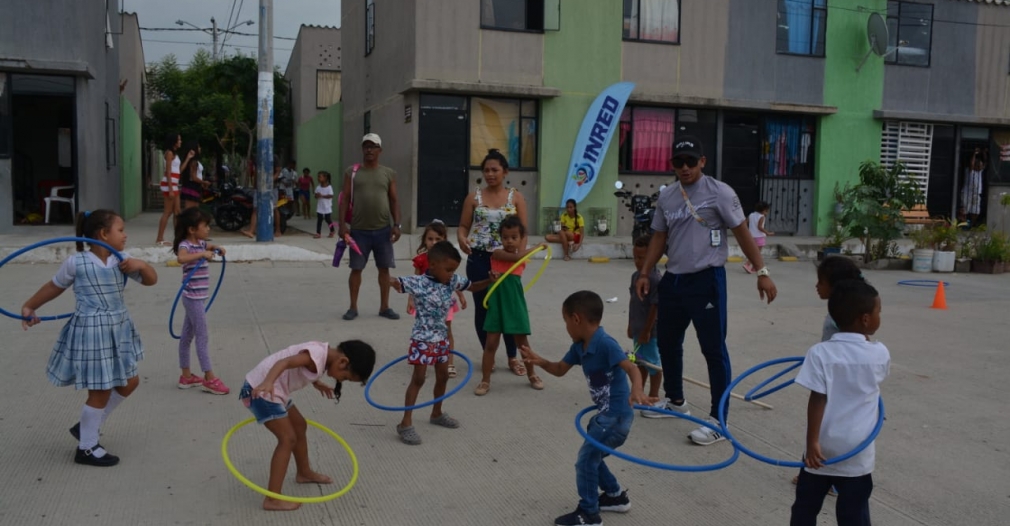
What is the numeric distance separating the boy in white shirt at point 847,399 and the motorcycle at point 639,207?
11.8 m

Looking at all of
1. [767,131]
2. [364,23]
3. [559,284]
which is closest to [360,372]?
[559,284]

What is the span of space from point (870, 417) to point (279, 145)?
34.5 meters

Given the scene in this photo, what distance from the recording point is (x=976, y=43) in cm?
2109

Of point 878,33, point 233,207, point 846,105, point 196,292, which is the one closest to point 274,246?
point 233,207

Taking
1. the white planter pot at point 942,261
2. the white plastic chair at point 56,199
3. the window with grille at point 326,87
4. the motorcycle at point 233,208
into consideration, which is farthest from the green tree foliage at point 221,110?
the white planter pot at point 942,261

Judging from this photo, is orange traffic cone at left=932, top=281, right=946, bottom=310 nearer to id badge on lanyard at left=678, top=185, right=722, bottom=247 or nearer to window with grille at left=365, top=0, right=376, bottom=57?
id badge on lanyard at left=678, top=185, right=722, bottom=247

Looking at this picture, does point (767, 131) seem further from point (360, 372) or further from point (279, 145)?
point (279, 145)

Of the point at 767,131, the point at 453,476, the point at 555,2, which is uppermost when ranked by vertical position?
the point at 555,2

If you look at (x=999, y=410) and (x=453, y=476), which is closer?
(x=453, y=476)

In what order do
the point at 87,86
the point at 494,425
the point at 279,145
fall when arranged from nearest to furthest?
1. the point at 494,425
2. the point at 87,86
3. the point at 279,145

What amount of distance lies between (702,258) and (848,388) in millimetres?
2022

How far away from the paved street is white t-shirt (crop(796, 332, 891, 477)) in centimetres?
96

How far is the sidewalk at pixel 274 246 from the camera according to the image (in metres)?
13.1

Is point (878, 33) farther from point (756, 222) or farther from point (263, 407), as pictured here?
point (263, 407)
